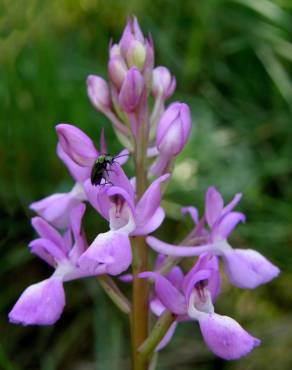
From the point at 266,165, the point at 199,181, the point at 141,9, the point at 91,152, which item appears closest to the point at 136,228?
the point at 91,152

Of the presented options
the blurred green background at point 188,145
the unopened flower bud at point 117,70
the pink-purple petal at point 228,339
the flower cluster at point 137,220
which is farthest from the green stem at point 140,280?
the blurred green background at point 188,145

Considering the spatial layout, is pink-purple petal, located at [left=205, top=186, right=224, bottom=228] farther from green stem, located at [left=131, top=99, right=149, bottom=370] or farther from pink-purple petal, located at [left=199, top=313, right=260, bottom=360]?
pink-purple petal, located at [left=199, top=313, right=260, bottom=360]

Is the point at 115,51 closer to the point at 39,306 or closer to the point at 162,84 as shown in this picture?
the point at 162,84

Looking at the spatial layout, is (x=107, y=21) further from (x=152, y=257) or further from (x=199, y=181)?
(x=152, y=257)

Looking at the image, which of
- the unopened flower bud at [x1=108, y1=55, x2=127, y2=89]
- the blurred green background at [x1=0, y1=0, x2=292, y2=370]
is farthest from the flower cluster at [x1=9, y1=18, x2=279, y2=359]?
the blurred green background at [x1=0, y1=0, x2=292, y2=370]

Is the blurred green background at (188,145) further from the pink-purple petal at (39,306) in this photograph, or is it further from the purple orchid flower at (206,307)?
the purple orchid flower at (206,307)
